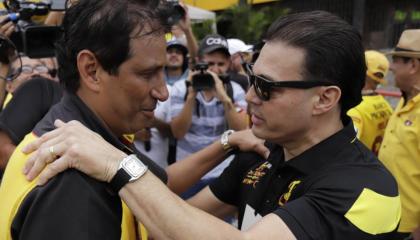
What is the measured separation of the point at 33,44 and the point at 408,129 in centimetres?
266

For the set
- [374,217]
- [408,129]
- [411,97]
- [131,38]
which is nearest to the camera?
[131,38]

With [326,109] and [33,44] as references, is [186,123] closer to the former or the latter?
[33,44]

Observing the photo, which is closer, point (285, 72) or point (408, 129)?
point (285, 72)

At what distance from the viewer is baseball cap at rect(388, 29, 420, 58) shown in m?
3.49

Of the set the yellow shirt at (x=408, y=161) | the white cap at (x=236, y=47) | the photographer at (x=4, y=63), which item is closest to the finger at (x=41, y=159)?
the photographer at (x=4, y=63)

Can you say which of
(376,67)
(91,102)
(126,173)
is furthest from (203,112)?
(126,173)

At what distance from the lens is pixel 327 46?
1.51m

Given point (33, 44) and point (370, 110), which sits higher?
point (33, 44)

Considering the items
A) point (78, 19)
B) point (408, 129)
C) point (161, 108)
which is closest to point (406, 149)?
point (408, 129)

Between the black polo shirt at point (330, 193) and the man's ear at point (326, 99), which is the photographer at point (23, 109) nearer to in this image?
the black polo shirt at point (330, 193)

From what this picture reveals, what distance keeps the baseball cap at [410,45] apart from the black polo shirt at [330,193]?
7.12 feet

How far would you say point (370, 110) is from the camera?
3787 millimetres

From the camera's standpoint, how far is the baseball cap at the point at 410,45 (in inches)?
138

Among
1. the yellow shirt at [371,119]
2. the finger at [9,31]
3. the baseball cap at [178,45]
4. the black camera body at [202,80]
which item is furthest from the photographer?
the baseball cap at [178,45]
